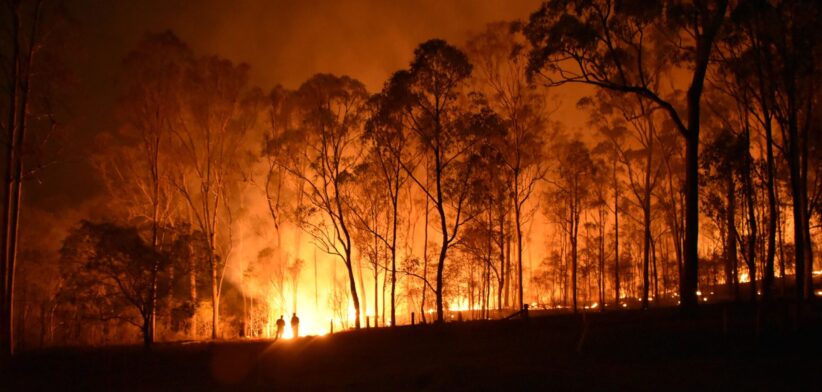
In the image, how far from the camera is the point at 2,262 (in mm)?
17594

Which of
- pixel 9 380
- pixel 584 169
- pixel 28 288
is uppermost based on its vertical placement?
pixel 584 169

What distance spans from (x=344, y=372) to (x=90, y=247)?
8.84m

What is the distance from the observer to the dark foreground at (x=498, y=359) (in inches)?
442

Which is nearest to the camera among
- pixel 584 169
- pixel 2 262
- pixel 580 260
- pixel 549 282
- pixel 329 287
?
pixel 2 262

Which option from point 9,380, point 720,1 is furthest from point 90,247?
point 720,1

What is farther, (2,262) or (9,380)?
(2,262)

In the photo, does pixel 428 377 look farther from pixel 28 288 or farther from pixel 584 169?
pixel 28 288

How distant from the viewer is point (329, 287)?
47.6 meters

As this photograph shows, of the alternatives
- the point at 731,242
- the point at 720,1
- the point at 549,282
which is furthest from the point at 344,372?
the point at 549,282

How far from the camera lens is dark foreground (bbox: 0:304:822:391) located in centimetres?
1123

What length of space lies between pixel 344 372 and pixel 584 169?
22.1 metres

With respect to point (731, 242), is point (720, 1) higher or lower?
higher

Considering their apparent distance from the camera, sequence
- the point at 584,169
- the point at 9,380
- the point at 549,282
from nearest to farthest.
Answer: the point at 9,380
the point at 584,169
the point at 549,282

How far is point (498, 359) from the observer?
1435cm
